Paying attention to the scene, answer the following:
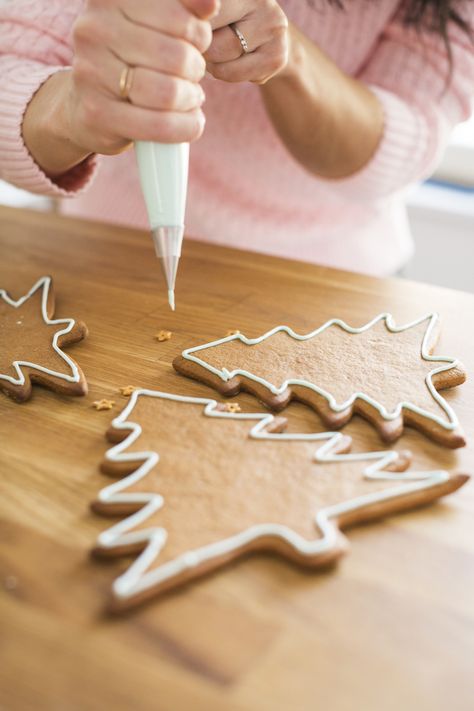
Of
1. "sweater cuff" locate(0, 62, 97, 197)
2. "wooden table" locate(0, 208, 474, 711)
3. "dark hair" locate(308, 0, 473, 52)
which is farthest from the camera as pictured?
"dark hair" locate(308, 0, 473, 52)

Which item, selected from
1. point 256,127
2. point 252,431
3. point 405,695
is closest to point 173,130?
point 252,431

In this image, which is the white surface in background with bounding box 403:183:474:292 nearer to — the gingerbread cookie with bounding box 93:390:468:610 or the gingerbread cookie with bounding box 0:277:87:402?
the gingerbread cookie with bounding box 0:277:87:402

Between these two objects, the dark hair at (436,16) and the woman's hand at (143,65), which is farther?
the dark hair at (436,16)

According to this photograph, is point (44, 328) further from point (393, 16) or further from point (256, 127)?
point (393, 16)

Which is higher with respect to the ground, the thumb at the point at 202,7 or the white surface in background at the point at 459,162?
the thumb at the point at 202,7

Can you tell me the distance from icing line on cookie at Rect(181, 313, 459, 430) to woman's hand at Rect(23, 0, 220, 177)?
25cm

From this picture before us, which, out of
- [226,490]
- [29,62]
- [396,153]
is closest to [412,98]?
[396,153]

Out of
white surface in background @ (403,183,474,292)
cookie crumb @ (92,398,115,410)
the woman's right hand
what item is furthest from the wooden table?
white surface in background @ (403,183,474,292)

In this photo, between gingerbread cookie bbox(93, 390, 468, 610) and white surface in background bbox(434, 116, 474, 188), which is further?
white surface in background bbox(434, 116, 474, 188)

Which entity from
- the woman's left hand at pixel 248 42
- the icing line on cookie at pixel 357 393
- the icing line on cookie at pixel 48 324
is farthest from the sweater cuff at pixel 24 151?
the icing line on cookie at pixel 357 393

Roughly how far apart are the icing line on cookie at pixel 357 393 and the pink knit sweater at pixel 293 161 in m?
0.42

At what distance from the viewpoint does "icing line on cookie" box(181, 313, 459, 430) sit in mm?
707

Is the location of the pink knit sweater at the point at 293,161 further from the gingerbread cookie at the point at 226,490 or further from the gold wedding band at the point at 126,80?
the gingerbread cookie at the point at 226,490

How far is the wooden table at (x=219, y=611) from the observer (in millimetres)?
444
